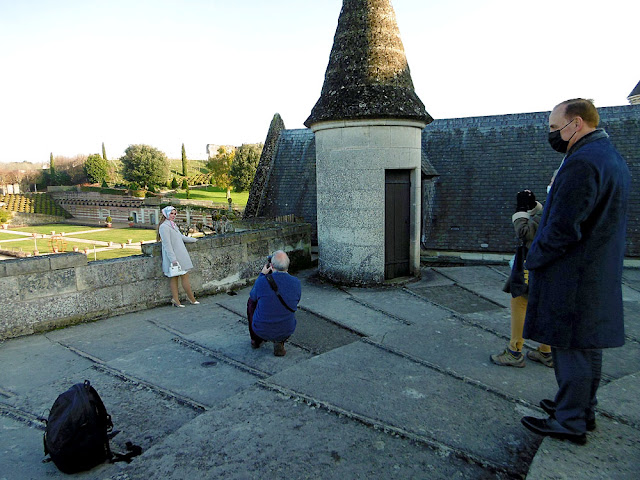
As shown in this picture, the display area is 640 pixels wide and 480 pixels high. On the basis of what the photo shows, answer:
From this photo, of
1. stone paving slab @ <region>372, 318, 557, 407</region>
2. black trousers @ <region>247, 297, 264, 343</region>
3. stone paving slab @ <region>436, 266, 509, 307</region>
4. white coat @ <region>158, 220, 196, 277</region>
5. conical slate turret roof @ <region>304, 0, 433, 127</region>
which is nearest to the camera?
stone paving slab @ <region>372, 318, 557, 407</region>

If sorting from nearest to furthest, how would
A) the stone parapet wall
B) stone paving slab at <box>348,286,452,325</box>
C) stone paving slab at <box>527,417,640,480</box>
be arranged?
1. stone paving slab at <box>527,417,640,480</box>
2. the stone parapet wall
3. stone paving slab at <box>348,286,452,325</box>

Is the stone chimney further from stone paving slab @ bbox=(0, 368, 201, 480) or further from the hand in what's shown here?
stone paving slab @ bbox=(0, 368, 201, 480)

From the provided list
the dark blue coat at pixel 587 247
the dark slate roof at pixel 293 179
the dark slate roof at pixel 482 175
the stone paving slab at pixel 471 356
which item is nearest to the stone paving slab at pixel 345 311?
the stone paving slab at pixel 471 356

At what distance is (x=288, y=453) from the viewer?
8.62 feet

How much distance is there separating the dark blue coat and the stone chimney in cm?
461

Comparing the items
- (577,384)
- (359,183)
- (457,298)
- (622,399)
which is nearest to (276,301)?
(577,384)

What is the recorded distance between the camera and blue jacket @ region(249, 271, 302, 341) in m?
4.33

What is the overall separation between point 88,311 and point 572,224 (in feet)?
18.4

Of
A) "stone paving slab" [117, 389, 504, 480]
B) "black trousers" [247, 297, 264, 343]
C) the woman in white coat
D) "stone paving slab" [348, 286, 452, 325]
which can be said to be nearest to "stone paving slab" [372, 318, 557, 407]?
"stone paving slab" [348, 286, 452, 325]

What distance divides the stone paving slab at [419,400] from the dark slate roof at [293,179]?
7.15 m

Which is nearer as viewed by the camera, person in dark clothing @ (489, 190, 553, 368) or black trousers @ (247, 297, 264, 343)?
person in dark clothing @ (489, 190, 553, 368)

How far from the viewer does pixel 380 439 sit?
9.14 feet

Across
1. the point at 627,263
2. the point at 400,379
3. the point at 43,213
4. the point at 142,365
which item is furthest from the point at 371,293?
the point at 43,213

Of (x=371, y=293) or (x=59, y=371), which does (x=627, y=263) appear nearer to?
(x=371, y=293)
